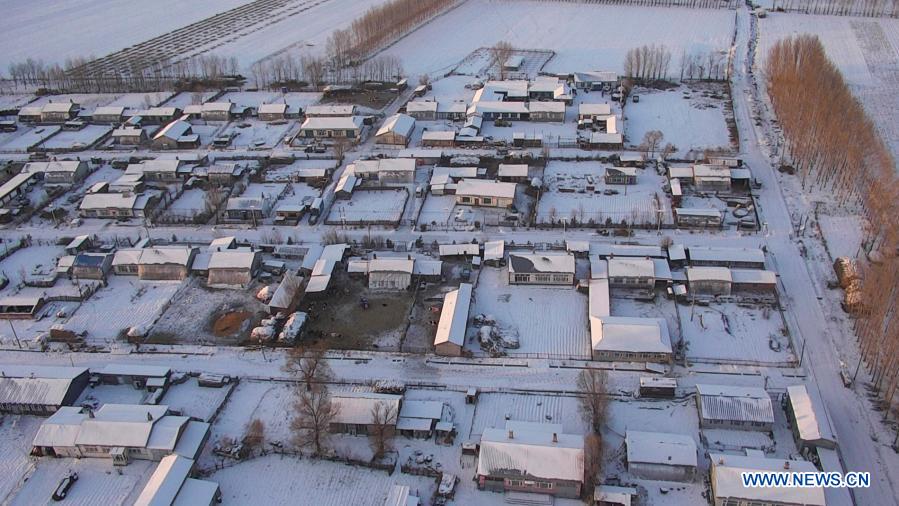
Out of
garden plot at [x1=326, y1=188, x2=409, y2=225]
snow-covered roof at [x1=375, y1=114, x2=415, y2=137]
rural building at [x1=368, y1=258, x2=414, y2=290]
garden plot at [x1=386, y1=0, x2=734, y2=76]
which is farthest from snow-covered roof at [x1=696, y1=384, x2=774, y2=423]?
garden plot at [x1=386, y1=0, x2=734, y2=76]

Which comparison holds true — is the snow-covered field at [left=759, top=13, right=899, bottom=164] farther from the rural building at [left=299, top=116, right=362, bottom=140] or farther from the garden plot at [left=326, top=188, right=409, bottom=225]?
the rural building at [left=299, top=116, right=362, bottom=140]

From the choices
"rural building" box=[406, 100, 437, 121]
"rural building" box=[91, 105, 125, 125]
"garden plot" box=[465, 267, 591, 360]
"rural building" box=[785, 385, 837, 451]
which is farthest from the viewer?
"rural building" box=[91, 105, 125, 125]

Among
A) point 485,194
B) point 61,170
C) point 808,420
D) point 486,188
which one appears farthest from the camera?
point 61,170

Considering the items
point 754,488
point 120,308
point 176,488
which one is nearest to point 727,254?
point 754,488

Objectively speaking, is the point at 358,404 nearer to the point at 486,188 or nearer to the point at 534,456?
the point at 534,456

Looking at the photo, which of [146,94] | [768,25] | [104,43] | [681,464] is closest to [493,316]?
[681,464]

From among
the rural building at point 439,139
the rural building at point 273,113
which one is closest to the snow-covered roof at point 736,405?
the rural building at point 439,139

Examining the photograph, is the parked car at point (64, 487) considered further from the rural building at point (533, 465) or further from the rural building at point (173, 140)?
the rural building at point (173, 140)
